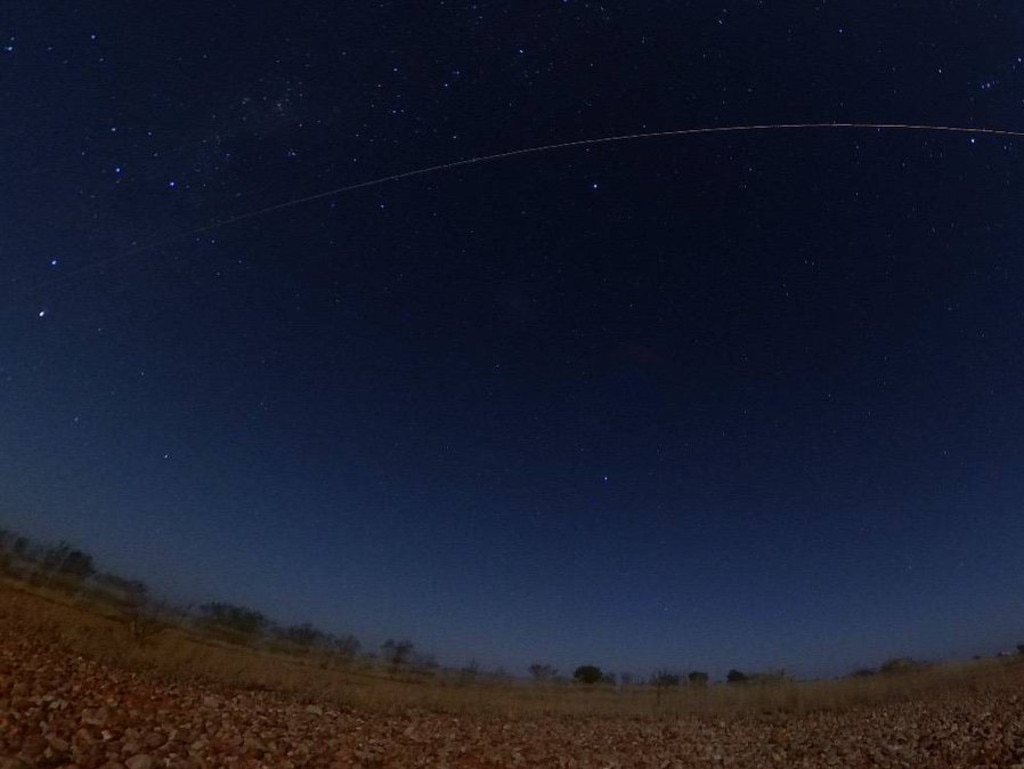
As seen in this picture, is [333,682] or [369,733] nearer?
[369,733]

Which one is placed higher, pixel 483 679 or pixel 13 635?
pixel 13 635

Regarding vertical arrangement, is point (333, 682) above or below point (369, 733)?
below

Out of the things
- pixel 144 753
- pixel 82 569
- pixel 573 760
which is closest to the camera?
pixel 144 753

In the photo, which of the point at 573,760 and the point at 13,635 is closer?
the point at 573,760

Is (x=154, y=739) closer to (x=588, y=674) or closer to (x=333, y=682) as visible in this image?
(x=333, y=682)

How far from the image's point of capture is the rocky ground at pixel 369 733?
7.79m

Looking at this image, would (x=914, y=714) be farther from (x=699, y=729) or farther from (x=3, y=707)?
(x=3, y=707)

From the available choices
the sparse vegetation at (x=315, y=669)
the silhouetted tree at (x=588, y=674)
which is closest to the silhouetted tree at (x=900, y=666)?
the sparse vegetation at (x=315, y=669)

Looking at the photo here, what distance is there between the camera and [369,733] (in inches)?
443

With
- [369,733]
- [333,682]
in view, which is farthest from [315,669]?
[369,733]

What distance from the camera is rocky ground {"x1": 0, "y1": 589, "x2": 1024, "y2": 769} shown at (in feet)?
25.5

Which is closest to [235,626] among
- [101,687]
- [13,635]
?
[13,635]

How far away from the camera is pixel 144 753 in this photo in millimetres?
7453

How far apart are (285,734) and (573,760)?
17.3 ft
